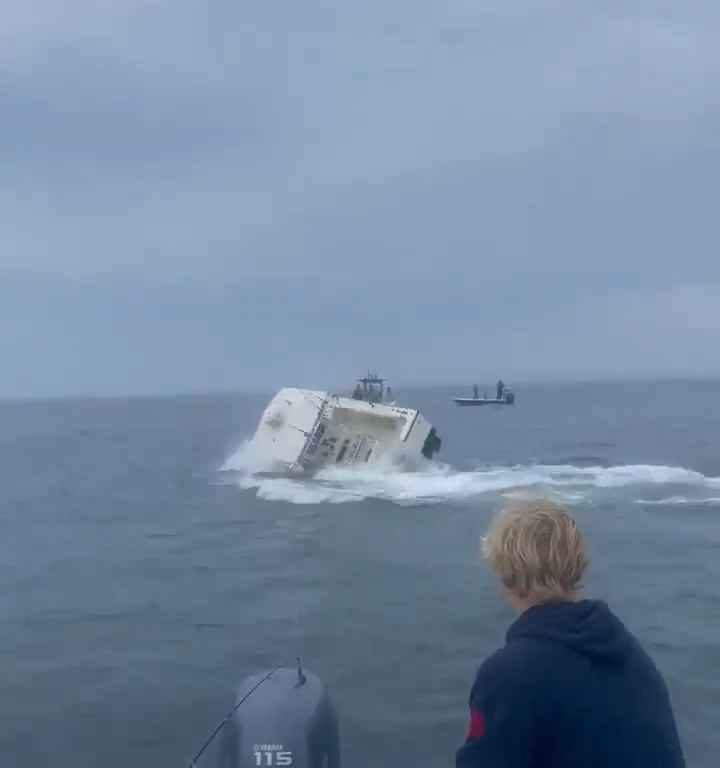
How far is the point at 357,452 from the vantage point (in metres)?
41.6

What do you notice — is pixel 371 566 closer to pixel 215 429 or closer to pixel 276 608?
pixel 276 608

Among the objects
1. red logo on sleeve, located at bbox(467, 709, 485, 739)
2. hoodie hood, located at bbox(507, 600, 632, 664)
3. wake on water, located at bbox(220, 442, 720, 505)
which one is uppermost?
hoodie hood, located at bbox(507, 600, 632, 664)

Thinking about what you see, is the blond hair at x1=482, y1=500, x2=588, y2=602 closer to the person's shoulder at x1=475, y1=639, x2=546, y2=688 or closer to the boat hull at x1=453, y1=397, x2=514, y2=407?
the person's shoulder at x1=475, y1=639, x2=546, y2=688

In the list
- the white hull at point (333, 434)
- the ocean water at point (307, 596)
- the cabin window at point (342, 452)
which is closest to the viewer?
the ocean water at point (307, 596)

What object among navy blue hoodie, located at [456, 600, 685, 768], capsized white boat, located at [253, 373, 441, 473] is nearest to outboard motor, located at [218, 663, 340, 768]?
navy blue hoodie, located at [456, 600, 685, 768]

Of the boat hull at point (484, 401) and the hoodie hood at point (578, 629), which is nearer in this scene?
the hoodie hood at point (578, 629)

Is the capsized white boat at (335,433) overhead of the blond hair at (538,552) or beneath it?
beneath

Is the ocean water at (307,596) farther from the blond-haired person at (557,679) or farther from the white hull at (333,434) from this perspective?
the white hull at (333,434)

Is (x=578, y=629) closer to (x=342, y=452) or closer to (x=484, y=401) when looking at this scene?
(x=342, y=452)

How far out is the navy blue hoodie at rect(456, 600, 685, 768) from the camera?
9.35 feet

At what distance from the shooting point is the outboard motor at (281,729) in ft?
23.7

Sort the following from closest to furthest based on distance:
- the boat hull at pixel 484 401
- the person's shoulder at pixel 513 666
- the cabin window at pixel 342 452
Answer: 1. the person's shoulder at pixel 513 666
2. the cabin window at pixel 342 452
3. the boat hull at pixel 484 401

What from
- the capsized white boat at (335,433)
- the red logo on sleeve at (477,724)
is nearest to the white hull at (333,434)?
the capsized white boat at (335,433)

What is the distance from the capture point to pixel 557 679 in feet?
9.38
